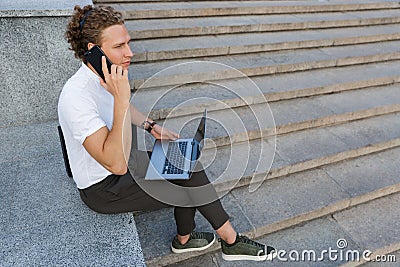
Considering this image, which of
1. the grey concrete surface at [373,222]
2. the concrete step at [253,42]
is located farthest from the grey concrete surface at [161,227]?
the concrete step at [253,42]

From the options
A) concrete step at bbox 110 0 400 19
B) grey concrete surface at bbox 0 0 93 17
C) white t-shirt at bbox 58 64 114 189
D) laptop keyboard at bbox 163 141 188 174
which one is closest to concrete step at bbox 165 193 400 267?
laptop keyboard at bbox 163 141 188 174

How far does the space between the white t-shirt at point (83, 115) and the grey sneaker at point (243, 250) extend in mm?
1076

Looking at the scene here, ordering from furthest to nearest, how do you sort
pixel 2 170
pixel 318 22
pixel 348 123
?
pixel 318 22
pixel 348 123
pixel 2 170

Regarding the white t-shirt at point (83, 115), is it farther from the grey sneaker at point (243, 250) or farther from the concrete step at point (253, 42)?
the concrete step at point (253, 42)

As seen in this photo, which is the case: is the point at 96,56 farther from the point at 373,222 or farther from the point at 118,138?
the point at 373,222

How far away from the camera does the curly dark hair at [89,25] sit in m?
1.82

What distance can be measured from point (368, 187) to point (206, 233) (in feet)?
5.71

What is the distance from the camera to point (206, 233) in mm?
2510

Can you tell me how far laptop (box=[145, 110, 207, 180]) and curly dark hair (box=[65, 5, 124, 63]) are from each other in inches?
32.3

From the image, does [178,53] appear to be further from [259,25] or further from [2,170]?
[2,170]

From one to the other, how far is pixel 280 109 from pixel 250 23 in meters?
1.51

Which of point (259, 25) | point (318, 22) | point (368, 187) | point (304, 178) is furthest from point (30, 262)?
point (318, 22)

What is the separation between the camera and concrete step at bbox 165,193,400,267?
2678 mm

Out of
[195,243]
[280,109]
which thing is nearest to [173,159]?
[195,243]
